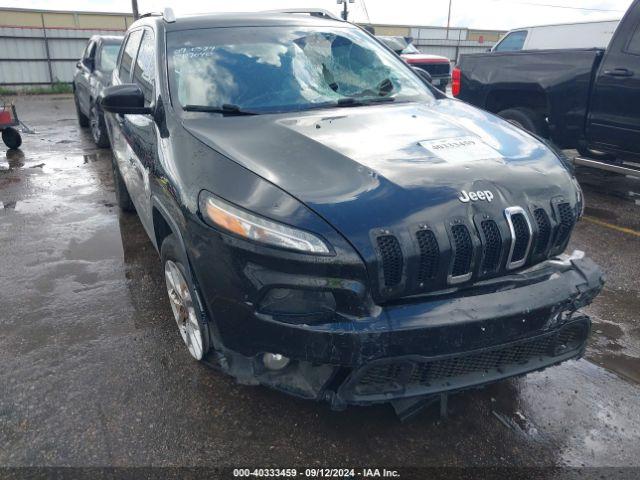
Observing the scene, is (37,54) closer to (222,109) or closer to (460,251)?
(222,109)

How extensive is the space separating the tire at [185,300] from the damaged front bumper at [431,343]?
0.66 feet

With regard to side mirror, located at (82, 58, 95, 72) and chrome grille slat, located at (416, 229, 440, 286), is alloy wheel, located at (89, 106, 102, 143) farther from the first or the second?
chrome grille slat, located at (416, 229, 440, 286)

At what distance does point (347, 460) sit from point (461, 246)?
3.48 feet

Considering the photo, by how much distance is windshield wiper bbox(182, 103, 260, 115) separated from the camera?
9.51ft

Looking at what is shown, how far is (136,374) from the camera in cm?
289

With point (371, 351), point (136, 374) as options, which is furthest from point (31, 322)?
point (371, 351)

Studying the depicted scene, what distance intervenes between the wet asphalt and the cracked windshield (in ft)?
5.04

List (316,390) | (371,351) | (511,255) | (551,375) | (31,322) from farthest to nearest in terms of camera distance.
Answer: (31,322) < (551,375) < (511,255) < (316,390) < (371,351)

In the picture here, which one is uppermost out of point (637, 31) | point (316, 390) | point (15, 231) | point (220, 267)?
point (637, 31)

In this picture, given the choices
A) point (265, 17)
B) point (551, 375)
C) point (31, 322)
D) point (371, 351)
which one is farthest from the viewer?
point (265, 17)

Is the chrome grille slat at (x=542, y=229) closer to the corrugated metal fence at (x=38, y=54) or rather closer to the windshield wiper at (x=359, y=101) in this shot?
the windshield wiper at (x=359, y=101)

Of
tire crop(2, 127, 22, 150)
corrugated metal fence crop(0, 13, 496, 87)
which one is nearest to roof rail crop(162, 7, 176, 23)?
tire crop(2, 127, 22, 150)

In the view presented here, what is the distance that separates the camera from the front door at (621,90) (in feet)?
17.5

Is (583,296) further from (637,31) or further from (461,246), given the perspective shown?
(637,31)
